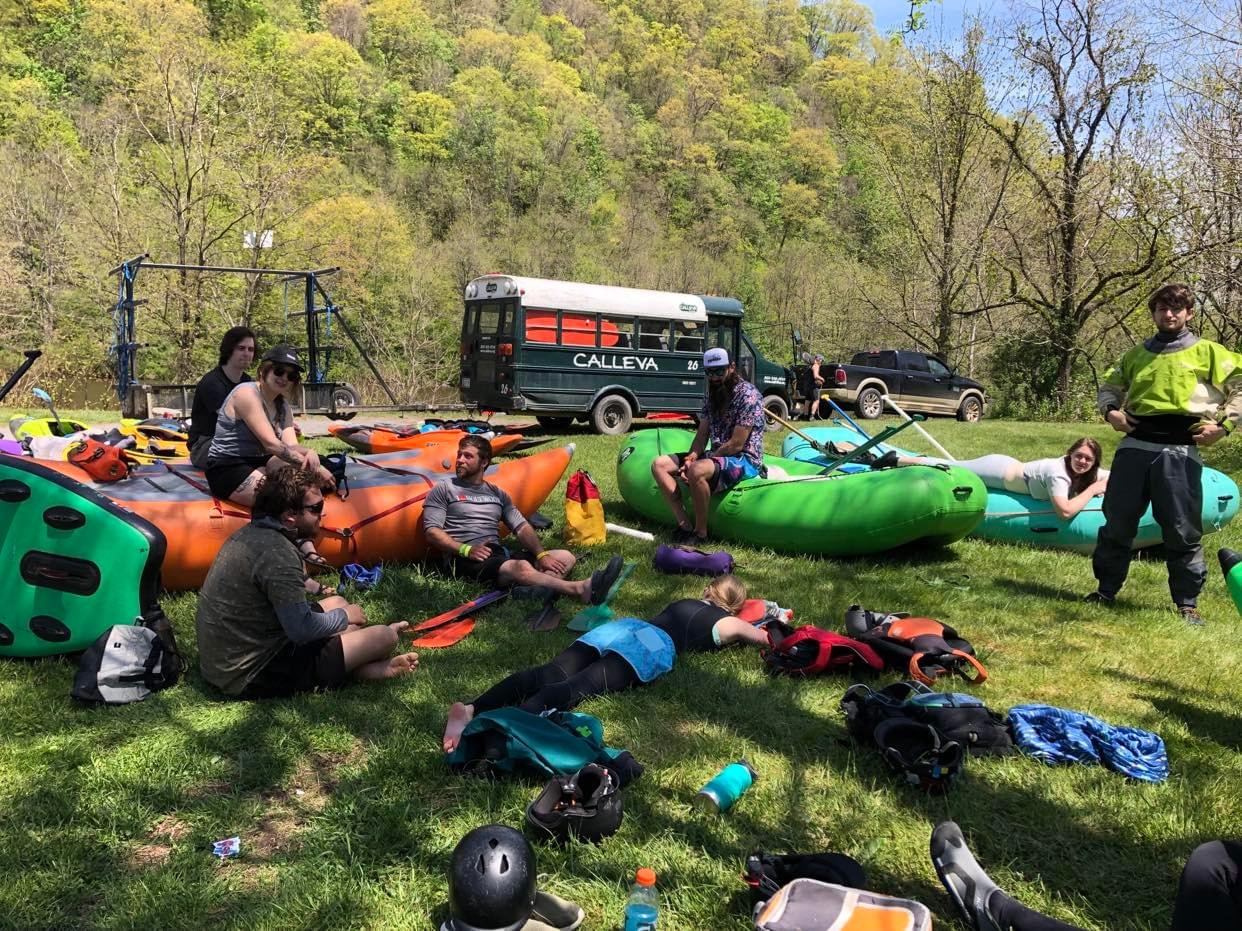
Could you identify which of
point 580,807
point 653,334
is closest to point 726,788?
point 580,807

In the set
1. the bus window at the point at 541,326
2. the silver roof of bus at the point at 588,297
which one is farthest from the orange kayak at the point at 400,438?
the silver roof of bus at the point at 588,297

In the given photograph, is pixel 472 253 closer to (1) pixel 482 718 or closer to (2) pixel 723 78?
(1) pixel 482 718

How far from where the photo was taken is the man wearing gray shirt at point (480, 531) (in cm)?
488

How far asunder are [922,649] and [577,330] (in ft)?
32.8

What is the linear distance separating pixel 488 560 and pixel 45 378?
19356mm

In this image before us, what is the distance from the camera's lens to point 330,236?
2412 cm

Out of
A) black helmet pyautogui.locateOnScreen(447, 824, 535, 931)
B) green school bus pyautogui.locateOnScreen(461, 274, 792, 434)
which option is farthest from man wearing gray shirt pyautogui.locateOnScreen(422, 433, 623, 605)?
green school bus pyautogui.locateOnScreen(461, 274, 792, 434)

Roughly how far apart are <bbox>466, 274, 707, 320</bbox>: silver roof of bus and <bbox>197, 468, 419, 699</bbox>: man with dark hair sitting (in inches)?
384

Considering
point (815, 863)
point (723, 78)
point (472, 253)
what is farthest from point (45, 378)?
point (723, 78)

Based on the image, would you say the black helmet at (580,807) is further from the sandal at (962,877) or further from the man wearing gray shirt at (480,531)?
the man wearing gray shirt at (480,531)

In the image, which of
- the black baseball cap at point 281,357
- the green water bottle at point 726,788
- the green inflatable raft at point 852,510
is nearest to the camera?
the green water bottle at point 726,788

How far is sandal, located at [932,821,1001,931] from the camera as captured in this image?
6.90 feet

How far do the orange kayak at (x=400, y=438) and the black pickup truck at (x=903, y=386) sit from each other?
9.94 meters

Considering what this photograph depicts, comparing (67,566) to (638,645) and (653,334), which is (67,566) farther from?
(653,334)
